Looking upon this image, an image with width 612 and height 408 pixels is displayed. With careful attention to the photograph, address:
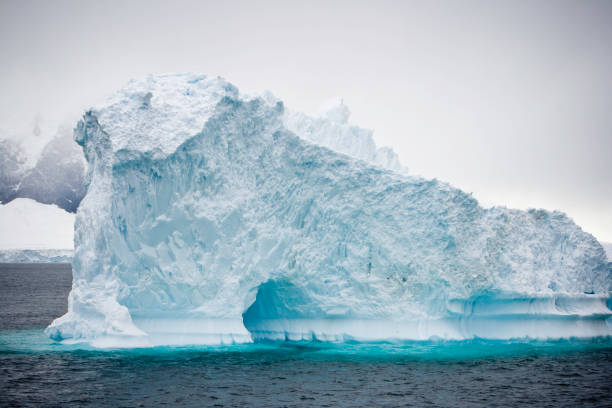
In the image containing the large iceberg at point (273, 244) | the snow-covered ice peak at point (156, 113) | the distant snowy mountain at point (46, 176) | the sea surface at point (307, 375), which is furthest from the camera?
the distant snowy mountain at point (46, 176)

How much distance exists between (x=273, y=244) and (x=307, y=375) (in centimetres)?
607

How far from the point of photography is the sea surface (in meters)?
14.9

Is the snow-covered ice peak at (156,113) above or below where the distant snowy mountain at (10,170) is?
below

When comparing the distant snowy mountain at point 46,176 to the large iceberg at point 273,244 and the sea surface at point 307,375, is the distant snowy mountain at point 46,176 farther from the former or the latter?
the large iceberg at point 273,244

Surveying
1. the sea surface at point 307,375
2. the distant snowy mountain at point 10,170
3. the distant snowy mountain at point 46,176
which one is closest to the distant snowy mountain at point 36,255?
the distant snowy mountain at point 46,176

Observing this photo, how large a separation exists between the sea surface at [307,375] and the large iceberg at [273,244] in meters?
1.13

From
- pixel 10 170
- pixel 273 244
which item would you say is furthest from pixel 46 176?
pixel 273 244

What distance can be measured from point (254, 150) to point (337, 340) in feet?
26.3

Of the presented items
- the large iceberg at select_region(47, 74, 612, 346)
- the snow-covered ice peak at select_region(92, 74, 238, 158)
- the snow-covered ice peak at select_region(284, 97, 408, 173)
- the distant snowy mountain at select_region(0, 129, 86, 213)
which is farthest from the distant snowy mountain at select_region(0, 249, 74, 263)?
the snow-covered ice peak at select_region(92, 74, 238, 158)

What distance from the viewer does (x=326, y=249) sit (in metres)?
23.0

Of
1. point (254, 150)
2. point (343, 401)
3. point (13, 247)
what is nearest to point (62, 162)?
point (13, 247)

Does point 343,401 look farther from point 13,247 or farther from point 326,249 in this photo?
point 13,247

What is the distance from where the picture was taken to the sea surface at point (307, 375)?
14.9 meters

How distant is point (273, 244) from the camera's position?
22.4 m
